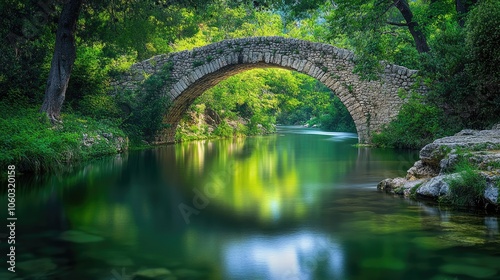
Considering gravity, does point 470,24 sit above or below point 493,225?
above

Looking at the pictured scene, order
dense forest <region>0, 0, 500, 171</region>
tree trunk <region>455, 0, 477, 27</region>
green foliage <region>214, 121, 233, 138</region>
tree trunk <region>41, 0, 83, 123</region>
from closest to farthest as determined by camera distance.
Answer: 1. dense forest <region>0, 0, 500, 171</region>
2. tree trunk <region>41, 0, 83, 123</region>
3. tree trunk <region>455, 0, 477, 27</region>
4. green foliage <region>214, 121, 233, 138</region>

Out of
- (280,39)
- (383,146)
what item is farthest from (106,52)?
(383,146)

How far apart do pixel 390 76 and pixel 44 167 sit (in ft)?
33.5

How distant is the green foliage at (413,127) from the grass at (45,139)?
25.4 ft

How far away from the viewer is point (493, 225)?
16.7ft

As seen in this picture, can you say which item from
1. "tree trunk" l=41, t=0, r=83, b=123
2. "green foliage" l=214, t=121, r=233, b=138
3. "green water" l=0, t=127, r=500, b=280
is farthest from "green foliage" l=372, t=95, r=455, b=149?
"green foliage" l=214, t=121, r=233, b=138

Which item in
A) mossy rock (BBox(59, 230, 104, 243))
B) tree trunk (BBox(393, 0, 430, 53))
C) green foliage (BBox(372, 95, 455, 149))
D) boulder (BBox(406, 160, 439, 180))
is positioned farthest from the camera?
tree trunk (BBox(393, 0, 430, 53))

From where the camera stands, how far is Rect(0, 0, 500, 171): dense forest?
1023cm

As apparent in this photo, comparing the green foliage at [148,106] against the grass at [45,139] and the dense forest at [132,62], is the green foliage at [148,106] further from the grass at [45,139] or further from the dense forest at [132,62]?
the grass at [45,139]

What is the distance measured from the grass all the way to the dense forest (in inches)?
1.0

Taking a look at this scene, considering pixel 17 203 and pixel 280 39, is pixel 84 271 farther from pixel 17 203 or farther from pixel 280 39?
pixel 280 39

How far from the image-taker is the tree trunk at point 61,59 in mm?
11938

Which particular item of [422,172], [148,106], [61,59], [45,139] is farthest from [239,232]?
[148,106]

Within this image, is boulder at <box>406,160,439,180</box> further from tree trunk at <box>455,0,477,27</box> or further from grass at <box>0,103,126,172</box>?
tree trunk at <box>455,0,477,27</box>
